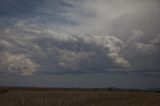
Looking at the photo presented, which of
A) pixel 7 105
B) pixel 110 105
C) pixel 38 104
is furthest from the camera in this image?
pixel 110 105

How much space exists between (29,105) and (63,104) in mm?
3180

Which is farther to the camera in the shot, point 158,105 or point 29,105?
point 158,105

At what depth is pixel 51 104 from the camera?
2538cm

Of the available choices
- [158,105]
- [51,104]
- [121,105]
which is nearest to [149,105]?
[158,105]

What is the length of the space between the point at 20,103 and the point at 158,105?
13.8m

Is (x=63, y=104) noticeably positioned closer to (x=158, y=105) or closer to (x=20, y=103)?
(x=20, y=103)

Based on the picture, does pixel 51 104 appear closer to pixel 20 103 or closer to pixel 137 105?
pixel 20 103

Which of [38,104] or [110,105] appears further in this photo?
[110,105]

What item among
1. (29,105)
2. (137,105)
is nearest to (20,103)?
(29,105)

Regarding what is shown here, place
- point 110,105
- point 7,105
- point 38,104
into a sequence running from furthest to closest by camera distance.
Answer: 1. point 110,105
2. point 38,104
3. point 7,105

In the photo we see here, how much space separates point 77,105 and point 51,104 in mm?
2588

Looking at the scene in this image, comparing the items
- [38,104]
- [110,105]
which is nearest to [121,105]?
[110,105]

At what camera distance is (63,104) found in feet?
84.1

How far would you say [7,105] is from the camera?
2339cm
